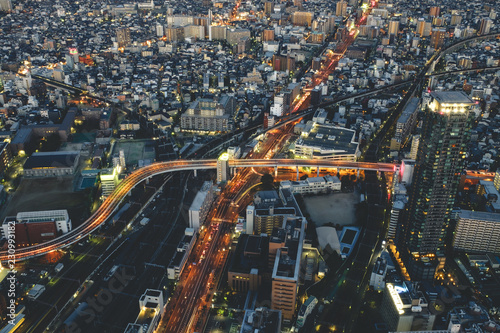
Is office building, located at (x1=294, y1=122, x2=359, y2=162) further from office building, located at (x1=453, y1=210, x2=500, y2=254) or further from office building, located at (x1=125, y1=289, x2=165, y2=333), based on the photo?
office building, located at (x1=125, y1=289, x2=165, y2=333)

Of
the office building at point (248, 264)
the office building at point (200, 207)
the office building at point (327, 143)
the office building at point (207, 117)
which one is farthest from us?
the office building at point (207, 117)

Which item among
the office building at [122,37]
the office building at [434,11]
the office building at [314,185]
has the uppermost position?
the office building at [434,11]

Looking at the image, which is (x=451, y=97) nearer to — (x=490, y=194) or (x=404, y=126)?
(x=490, y=194)

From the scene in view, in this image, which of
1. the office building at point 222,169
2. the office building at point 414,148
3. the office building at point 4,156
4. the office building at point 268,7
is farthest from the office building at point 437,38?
the office building at point 4,156

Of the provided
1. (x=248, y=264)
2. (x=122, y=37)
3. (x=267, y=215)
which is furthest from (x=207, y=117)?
(x=122, y=37)

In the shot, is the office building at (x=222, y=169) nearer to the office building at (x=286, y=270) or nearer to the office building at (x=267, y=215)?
the office building at (x=267, y=215)
